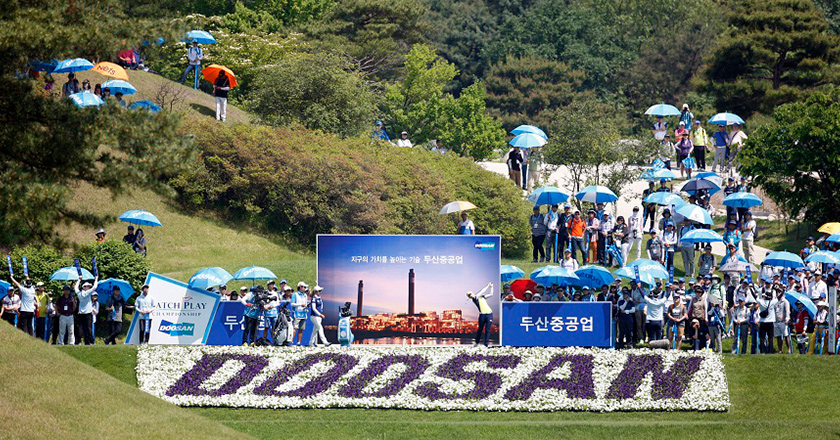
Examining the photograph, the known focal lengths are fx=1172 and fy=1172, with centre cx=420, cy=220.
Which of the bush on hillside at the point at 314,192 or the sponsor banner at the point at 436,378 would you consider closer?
the sponsor banner at the point at 436,378

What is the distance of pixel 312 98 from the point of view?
46.4 m

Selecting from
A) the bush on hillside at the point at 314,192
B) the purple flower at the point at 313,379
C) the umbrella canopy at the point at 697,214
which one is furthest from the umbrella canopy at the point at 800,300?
the bush on hillside at the point at 314,192

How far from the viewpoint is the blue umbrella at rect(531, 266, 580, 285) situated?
28.4 meters

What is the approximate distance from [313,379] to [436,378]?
8.91 ft

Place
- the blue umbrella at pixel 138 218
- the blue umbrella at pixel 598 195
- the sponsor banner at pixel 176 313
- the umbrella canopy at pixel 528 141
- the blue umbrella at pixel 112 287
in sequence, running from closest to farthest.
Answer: the sponsor banner at pixel 176 313
the blue umbrella at pixel 112 287
the blue umbrella at pixel 138 218
the blue umbrella at pixel 598 195
the umbrella canopy at pixel 528 141

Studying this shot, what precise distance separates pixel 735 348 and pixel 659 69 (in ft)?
175

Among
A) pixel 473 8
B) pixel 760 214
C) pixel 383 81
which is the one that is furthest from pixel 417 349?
pixel 473 8

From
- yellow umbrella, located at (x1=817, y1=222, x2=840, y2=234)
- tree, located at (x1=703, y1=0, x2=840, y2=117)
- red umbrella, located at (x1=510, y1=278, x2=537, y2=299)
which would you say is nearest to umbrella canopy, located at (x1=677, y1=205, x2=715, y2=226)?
yellow umbrella, located at (x1=817, y1=222, x2=840, y2=234)

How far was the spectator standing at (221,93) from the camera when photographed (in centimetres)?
4512

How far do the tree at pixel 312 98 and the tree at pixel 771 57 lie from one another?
18.6m

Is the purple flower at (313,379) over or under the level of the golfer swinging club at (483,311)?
under

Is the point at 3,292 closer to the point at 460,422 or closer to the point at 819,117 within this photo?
the point at 460,422

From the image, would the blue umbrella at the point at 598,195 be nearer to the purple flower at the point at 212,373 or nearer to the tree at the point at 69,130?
the purple flower at the point at 212,373

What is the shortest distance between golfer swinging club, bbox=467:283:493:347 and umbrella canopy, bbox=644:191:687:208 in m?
9.56
